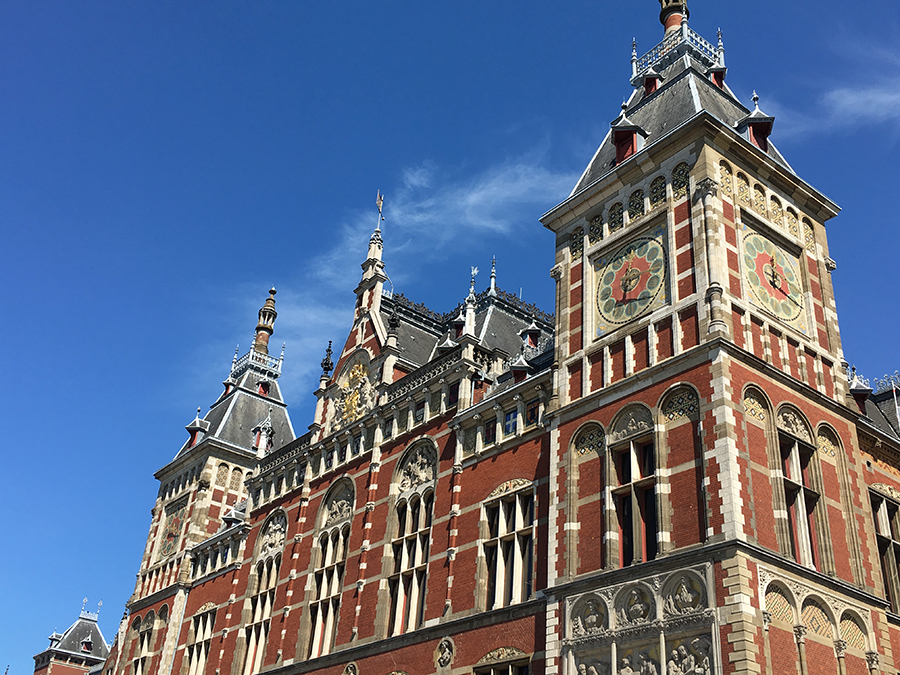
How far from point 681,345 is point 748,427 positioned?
2841mm

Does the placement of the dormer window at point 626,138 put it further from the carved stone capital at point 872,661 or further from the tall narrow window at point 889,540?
the carved stone capital at point 872,661

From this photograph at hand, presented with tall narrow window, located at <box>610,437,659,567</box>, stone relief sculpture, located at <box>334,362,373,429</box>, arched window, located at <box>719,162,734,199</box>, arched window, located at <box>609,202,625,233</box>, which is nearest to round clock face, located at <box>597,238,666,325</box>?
arched window, located at <box>609,202,625,233</box>

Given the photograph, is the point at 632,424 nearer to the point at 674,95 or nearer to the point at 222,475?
the point at 674,95

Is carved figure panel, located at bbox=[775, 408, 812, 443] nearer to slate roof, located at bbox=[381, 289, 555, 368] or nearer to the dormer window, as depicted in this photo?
the dormer window

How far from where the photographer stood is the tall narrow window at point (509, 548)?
84.6 ft

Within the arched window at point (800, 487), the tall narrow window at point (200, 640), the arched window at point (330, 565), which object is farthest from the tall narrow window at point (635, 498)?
the tall narrow window at point (200, 640)

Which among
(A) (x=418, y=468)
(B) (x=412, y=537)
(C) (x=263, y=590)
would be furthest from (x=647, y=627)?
(C) (x=263, y=590)

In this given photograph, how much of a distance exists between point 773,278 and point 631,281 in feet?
13.3

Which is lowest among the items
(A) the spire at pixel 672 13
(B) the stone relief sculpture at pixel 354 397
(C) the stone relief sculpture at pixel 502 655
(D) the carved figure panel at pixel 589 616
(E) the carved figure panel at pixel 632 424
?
(C) the stone relief sculpture at pixel 502 655

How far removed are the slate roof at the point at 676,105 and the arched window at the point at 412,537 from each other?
37.0 ft

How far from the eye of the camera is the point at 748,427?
21641mm

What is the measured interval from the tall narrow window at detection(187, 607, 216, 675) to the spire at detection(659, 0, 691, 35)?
32.8 meters

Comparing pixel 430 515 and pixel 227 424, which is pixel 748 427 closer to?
pixel 430 515

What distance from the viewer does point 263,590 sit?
3812cm
